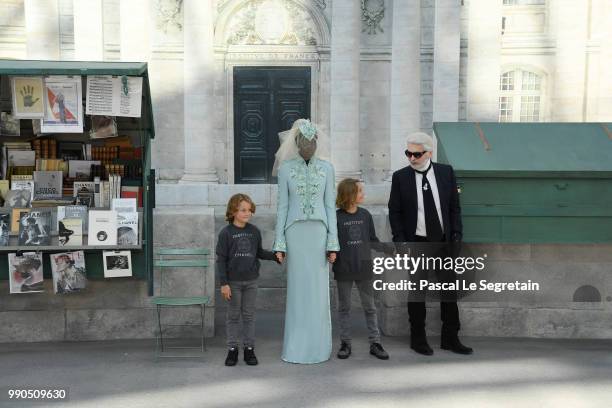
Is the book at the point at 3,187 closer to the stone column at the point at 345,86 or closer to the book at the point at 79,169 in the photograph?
the book at the point at 79,169

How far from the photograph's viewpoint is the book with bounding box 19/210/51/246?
7172 millimetres

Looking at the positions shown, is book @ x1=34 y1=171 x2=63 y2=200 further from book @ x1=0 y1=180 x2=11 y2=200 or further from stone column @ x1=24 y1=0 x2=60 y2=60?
stone column @ x1=24 y1=0 x2=60 y2=60

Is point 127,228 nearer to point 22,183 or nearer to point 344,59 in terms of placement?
point 22,183

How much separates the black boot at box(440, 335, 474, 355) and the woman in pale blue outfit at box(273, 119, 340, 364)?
1.18m

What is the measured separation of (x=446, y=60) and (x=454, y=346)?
433 inches

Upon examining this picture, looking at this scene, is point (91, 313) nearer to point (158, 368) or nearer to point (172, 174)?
→ point (158, 368)

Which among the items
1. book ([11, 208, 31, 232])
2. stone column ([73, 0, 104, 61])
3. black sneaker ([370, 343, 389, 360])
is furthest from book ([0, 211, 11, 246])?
stone column ([73, 0, 104, 61])

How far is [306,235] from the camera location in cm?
657

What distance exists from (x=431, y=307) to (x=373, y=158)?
1099 cm

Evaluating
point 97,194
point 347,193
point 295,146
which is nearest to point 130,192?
point 97,194

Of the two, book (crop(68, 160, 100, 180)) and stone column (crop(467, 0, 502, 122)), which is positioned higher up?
stone column (crop(467, 0, 502, 122))

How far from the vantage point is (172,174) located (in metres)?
18.0

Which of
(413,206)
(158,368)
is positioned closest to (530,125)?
(413,206)

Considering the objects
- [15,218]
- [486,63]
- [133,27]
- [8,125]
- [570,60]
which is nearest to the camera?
[15,218]
